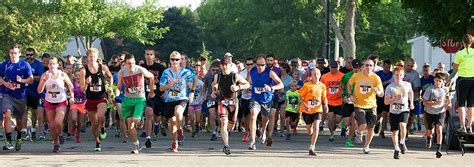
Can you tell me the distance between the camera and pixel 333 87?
20297mm

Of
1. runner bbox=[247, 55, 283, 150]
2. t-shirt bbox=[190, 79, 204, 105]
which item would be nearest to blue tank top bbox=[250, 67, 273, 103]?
runner bbox=[247, 55, 283, 150]

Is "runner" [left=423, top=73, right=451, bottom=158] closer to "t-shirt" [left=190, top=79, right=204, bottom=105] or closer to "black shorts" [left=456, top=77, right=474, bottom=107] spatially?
"black shorts" [left=456, top=77, right=474, bottom=107]

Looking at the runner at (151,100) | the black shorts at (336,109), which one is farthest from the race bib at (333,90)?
the runner at (151,100)

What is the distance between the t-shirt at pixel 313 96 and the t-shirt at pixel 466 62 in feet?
7.41

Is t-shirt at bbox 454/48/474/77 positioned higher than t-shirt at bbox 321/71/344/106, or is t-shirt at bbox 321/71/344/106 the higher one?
t-shirt at bbox 454/48/474/77

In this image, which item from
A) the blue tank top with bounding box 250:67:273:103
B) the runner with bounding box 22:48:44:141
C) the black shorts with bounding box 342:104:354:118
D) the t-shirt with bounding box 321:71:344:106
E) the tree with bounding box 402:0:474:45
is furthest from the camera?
the tree with bounding box 402:0:474:45

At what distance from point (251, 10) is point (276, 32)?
201 inches

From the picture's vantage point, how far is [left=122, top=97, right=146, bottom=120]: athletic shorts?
15.9 m

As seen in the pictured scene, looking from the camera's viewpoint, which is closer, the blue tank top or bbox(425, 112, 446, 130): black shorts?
bbox(425, 112, 446, 130): black shorts

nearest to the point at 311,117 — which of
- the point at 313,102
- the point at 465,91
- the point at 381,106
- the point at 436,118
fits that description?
the point at 313,102

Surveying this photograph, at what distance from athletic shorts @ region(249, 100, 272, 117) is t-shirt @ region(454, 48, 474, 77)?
364 centimetres

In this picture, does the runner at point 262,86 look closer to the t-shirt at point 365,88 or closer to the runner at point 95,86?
the t-shirt at point 365,88

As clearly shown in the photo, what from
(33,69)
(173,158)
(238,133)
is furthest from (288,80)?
(173,158)

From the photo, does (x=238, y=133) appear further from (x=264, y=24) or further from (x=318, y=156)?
(x=264, y=24)
